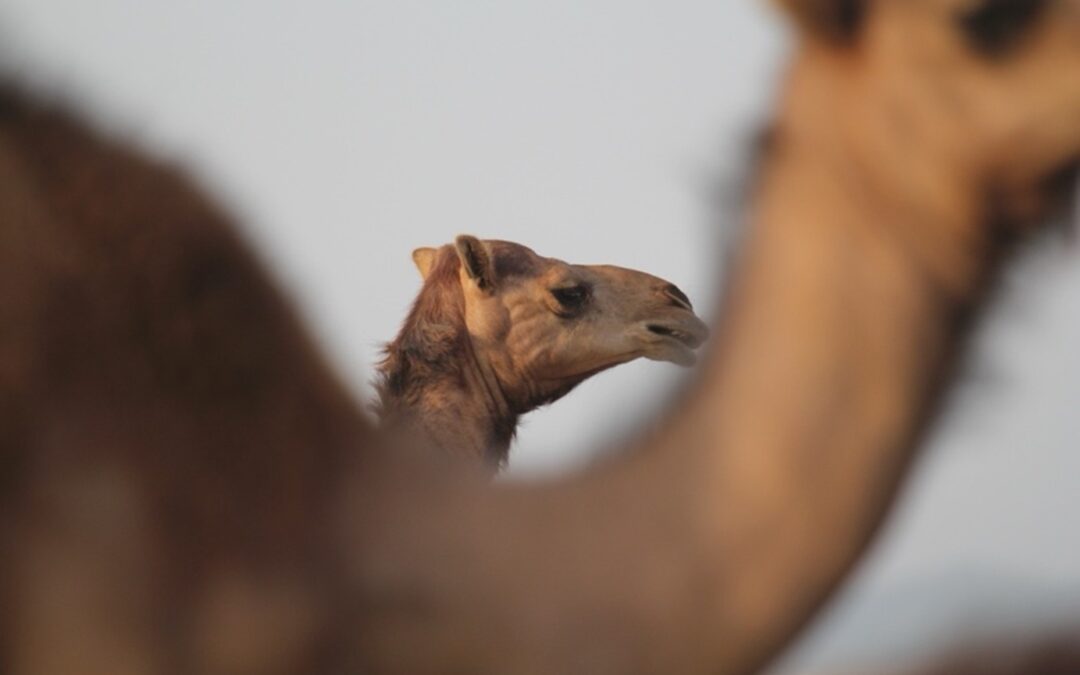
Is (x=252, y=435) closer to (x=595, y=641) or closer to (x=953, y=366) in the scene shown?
(x=595, y=641)

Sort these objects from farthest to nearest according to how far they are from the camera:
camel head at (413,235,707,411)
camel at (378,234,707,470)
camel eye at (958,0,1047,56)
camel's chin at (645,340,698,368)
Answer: camel head at (413,235,707,411) → camel at (378,234,707,470) → camel's chin at (645,340,698,368) → camel eye at (958,0,1047,56)

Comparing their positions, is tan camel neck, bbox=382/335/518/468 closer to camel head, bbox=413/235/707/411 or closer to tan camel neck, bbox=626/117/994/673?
camel head, bbox=413/235/707/411

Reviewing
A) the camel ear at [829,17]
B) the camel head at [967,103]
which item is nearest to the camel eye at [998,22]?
the camel head at [967,103]

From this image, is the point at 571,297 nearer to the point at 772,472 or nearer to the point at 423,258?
the point at 423,258

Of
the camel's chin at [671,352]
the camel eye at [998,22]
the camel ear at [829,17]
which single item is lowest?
the camel's chin at [671,352]

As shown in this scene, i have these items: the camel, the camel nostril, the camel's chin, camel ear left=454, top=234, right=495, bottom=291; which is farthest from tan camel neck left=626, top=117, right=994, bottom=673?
camel ear left=454, top=234, right=495, bottom=291

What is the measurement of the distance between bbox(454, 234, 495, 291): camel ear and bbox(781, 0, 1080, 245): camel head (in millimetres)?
4241

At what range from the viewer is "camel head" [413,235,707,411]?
5.82m

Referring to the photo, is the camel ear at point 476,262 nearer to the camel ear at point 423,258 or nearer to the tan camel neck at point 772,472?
the camel ear at point 423,258

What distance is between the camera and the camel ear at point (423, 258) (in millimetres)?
6461

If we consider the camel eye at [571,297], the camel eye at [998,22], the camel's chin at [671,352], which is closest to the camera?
the camel eye at [998,22]

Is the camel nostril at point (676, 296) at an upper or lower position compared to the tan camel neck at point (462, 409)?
upper

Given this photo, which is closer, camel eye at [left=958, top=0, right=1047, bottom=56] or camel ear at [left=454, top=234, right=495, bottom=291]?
camel eye at [left=958, top=0, right=1047, bottom=56]

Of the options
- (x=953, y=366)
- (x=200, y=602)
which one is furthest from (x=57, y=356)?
(x=953, y=366)
